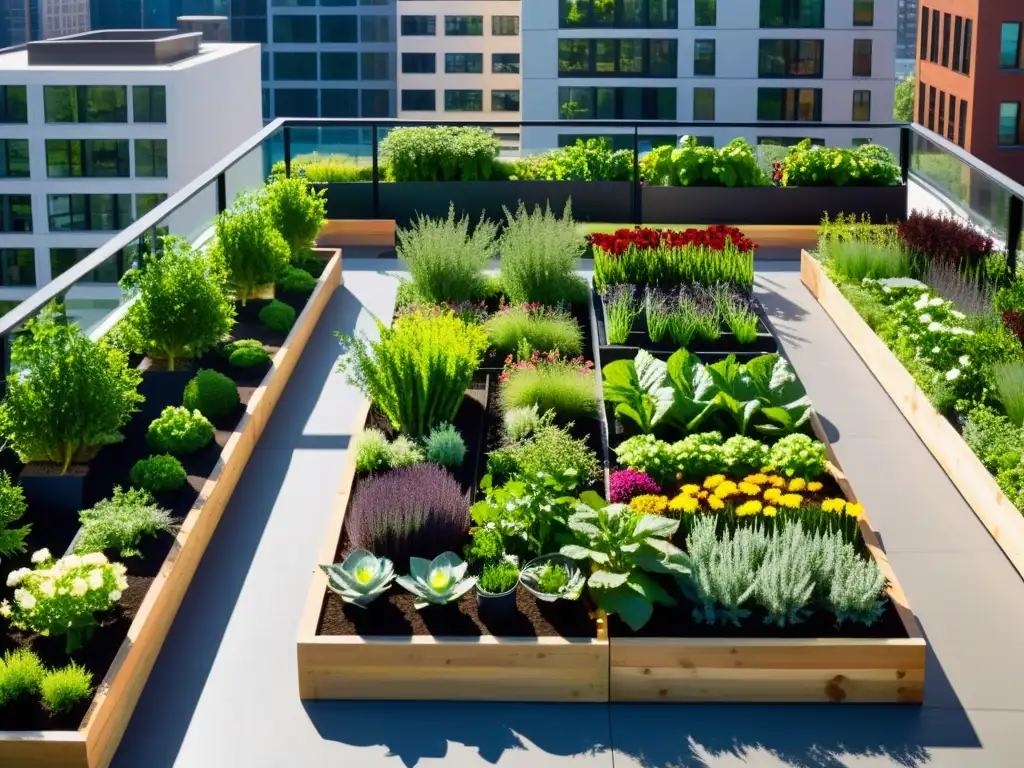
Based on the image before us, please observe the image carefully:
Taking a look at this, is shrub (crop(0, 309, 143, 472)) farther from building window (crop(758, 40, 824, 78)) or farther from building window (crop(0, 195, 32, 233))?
building window (crop(0, 195, 32, 233))

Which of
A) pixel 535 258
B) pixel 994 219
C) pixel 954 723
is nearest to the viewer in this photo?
pixel 954 723

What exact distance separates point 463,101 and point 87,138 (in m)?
31.0

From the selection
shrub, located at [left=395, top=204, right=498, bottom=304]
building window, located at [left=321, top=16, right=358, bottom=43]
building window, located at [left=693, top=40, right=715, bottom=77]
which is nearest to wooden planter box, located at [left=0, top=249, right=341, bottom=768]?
shrub, located at [left=395, top=204, right=498, bottom=304]

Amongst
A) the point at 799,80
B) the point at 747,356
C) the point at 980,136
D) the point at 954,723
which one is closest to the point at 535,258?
the point at 747,356

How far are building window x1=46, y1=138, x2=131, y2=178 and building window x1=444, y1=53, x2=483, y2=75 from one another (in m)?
28.7

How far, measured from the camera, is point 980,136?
228 ft

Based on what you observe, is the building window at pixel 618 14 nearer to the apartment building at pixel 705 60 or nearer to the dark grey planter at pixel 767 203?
the apartment building at pixel 705 60

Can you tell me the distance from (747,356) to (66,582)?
3.83 metres

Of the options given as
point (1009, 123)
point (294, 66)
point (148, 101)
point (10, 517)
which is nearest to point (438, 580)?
point (10, 517)

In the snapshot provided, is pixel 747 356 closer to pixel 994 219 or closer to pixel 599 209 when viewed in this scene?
pixel 994 219

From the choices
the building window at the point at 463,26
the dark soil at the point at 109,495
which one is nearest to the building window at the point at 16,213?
the building window at the point at 463,26

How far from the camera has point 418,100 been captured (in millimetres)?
103438

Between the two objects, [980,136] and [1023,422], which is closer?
[1023,422]

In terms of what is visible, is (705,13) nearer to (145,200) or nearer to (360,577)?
(145,200)
